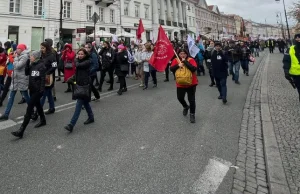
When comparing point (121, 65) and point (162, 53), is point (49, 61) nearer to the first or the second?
point (162, 53)

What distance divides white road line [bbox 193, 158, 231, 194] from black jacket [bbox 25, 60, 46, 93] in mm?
3991

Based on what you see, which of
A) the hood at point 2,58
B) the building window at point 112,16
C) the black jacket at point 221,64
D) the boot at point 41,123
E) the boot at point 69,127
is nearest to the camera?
the boot at point 69,127

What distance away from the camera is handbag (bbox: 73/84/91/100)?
229 inches

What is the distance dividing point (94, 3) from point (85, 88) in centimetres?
3329

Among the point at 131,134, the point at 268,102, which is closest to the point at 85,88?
the point at 131,134

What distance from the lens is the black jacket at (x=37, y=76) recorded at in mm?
5684

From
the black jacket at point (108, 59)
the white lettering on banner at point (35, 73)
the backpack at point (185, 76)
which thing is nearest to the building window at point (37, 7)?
the black jacket at point (108, 59)

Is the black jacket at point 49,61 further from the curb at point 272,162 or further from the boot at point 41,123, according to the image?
the curb at point 272,162

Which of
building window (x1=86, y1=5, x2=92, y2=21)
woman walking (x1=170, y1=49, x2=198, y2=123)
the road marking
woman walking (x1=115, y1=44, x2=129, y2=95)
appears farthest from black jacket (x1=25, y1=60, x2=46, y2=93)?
building window (x1=86, y1=5, x2=92, y2=21)

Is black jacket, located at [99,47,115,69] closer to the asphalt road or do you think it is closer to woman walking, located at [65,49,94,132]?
the asphalt road

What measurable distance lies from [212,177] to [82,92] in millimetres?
3494

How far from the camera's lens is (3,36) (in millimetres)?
26859

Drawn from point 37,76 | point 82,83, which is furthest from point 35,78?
point 82,83

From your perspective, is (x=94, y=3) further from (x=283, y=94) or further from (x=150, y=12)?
(x=283, y=94)
